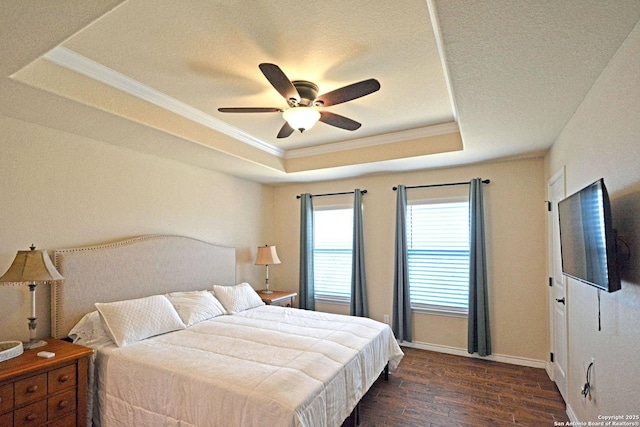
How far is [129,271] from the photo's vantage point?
3.21 meters

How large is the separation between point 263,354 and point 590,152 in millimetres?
2655

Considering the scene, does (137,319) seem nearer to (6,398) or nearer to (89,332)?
(89,332)

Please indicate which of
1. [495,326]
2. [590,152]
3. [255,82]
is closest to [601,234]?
[590,152]

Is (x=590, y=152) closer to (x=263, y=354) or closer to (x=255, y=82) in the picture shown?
(x=255, y=82)

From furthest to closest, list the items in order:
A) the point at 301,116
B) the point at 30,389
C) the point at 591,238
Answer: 1. the point at 301,116
2. the point at 30,389
3. the point at 591,238

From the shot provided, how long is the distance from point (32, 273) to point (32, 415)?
90 cm

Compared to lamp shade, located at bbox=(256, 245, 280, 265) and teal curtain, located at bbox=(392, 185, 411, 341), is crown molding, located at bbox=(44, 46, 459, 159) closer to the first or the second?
teal curtain, located at bbox=(392, 185, 411, 341)

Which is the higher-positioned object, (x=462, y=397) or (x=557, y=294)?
(x=557, y=294)

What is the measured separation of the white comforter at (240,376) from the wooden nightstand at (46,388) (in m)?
0.18

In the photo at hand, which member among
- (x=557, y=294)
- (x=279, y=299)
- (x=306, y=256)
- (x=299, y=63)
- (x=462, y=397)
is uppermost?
(x=299, y=63)

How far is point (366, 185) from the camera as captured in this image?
16.0ft

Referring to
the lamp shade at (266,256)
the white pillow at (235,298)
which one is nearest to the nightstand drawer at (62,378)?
the white pillow at (235,298)

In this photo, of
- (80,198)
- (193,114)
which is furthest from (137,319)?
(193,114)

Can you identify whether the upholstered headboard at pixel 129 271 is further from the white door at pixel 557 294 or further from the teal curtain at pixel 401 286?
the white door at pixel 557 294
